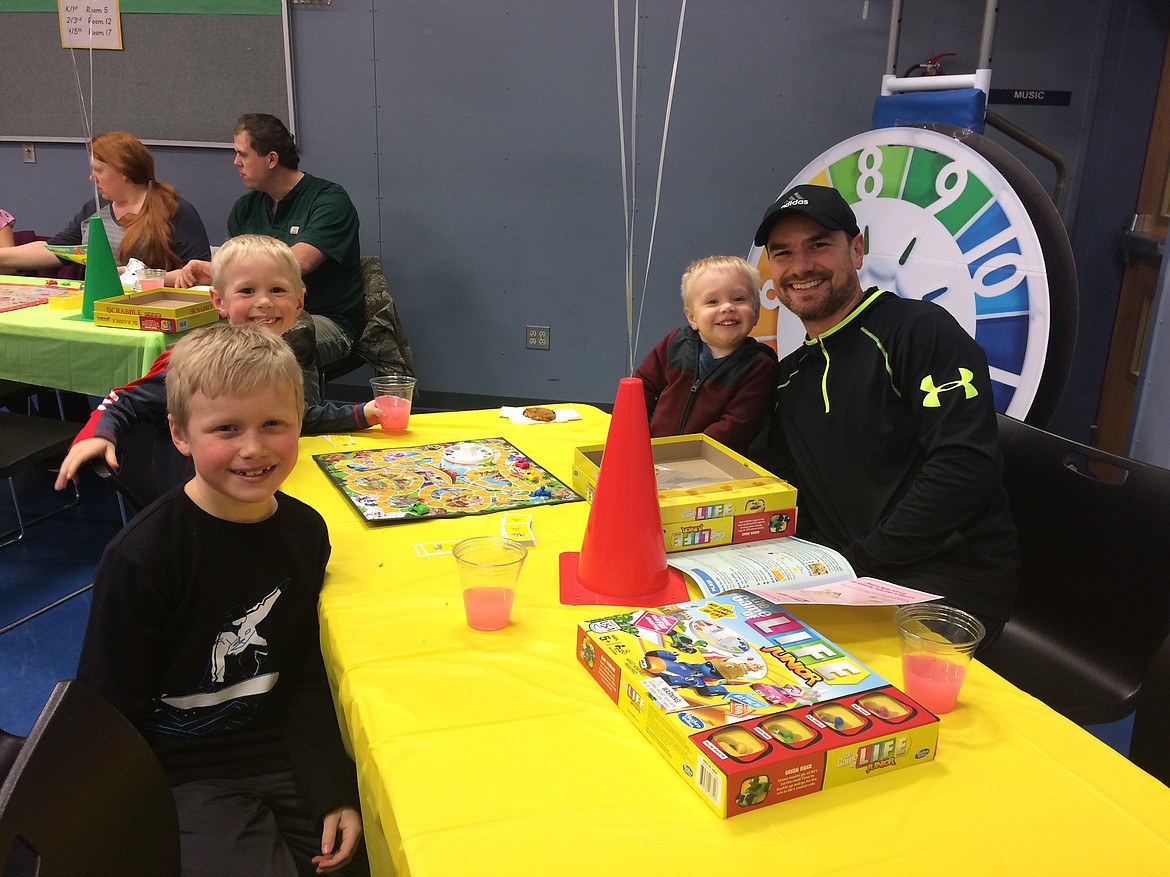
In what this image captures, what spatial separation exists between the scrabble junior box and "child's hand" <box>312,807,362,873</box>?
0.39 meters

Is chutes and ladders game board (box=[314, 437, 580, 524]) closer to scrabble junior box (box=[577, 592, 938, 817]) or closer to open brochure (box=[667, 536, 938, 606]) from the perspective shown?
open brochure (box=[667, 536, 938, 606])

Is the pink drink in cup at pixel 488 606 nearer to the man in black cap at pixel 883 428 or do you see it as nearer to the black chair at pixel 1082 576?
the man in black cap at pixel 883 428

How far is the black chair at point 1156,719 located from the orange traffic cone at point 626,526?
64 cm

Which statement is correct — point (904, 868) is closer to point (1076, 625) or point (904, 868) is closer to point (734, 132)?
point (1076, 625)

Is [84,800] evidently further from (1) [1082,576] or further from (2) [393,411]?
(1) [1082,576]

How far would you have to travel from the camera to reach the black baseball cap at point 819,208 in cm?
155

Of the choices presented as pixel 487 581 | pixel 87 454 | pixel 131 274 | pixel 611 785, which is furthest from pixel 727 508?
pixel 131 274

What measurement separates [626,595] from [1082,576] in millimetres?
928

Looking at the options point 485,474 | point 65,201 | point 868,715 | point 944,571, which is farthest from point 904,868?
point 65,201

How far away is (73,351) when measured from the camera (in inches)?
98.1

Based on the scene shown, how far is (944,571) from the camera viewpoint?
144 cm

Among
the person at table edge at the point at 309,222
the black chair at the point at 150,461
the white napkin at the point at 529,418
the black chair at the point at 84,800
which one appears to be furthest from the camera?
the person at table edge at the point at 309,222

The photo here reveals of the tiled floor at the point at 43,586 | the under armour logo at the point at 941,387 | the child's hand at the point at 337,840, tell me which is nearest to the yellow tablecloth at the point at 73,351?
the tiled floor at the point at 43,586

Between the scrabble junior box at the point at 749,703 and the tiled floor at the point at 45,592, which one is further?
the tiled floor at the point at 45,592
